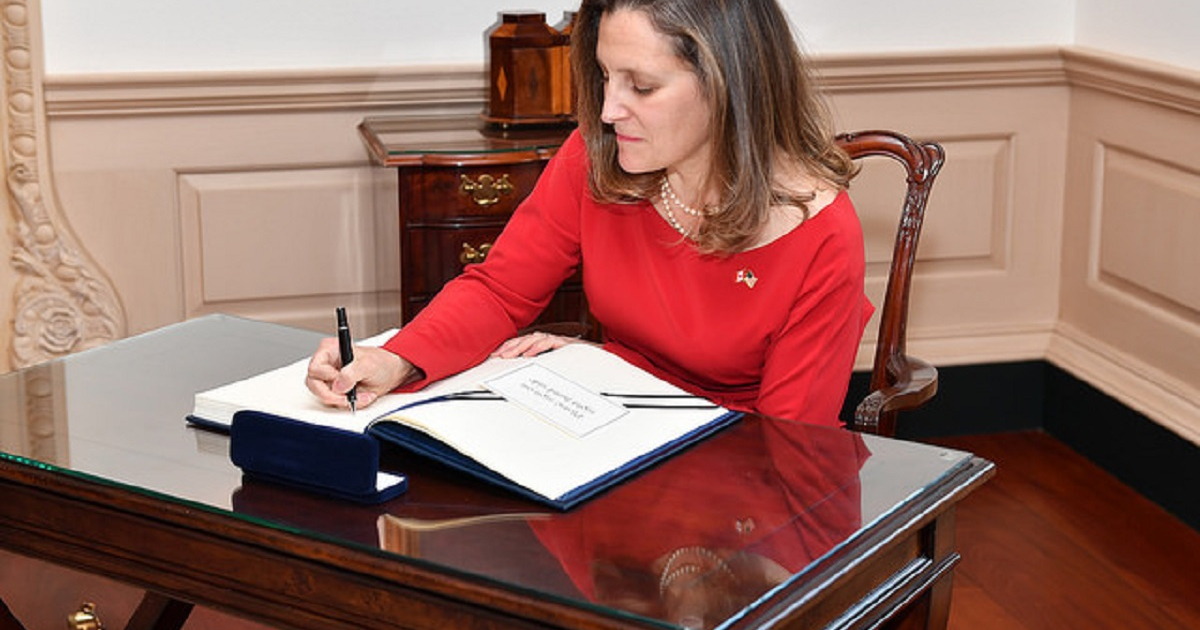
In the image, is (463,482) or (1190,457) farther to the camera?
(1190,457)

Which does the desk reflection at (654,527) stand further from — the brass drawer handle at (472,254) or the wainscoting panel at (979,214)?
the wainscoting panel at (979,214)

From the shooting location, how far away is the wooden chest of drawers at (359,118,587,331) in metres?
3.76

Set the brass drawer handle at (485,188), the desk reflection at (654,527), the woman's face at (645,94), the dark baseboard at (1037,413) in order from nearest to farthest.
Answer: the desk reflection at (654,527)
the woman's face at (645,94)
the brass drawer handle at (485,188)
the dark baseboard at (1037,413)

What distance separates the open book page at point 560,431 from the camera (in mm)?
1979

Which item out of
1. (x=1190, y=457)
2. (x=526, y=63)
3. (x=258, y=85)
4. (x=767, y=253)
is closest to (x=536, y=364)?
(x=767, y=253)

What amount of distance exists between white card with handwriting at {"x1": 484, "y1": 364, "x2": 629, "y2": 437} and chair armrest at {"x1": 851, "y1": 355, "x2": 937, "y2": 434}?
22.5 inches

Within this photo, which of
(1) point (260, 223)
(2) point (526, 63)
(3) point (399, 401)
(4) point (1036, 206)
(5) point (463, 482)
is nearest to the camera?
(5) point (463, 482)

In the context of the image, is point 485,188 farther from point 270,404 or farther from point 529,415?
point 529,415

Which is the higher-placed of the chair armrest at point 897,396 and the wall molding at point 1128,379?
the chair armrest at point 897,396

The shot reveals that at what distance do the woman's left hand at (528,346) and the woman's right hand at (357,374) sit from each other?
0.68 ft

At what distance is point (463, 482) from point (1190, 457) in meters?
2.74

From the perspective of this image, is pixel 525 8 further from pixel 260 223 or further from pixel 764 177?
pixel 764 177

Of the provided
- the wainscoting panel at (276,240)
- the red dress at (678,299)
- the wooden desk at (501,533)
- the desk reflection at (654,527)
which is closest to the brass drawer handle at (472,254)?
the wainscoting panel at (276,240)

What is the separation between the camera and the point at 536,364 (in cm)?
233
